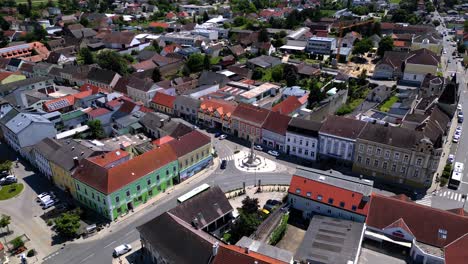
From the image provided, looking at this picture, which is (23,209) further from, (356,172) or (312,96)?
(312,96)

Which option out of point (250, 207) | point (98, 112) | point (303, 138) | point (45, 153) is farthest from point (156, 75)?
point (250, 207)

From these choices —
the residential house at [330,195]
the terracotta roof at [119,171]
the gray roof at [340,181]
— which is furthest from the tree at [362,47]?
the terracotta roof at [119,171]

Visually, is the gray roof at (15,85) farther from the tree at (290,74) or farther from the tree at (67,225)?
the tree at (290,74)

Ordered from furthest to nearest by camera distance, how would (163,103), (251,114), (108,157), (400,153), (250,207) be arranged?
(163,103)
(251,114)
(108,157)
(400,153)
(250,207)

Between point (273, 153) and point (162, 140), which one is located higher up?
point (162, 140)

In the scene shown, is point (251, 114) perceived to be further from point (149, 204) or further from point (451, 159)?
point (451, 159)

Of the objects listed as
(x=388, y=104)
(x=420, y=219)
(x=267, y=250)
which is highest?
(x=420, y=219)
